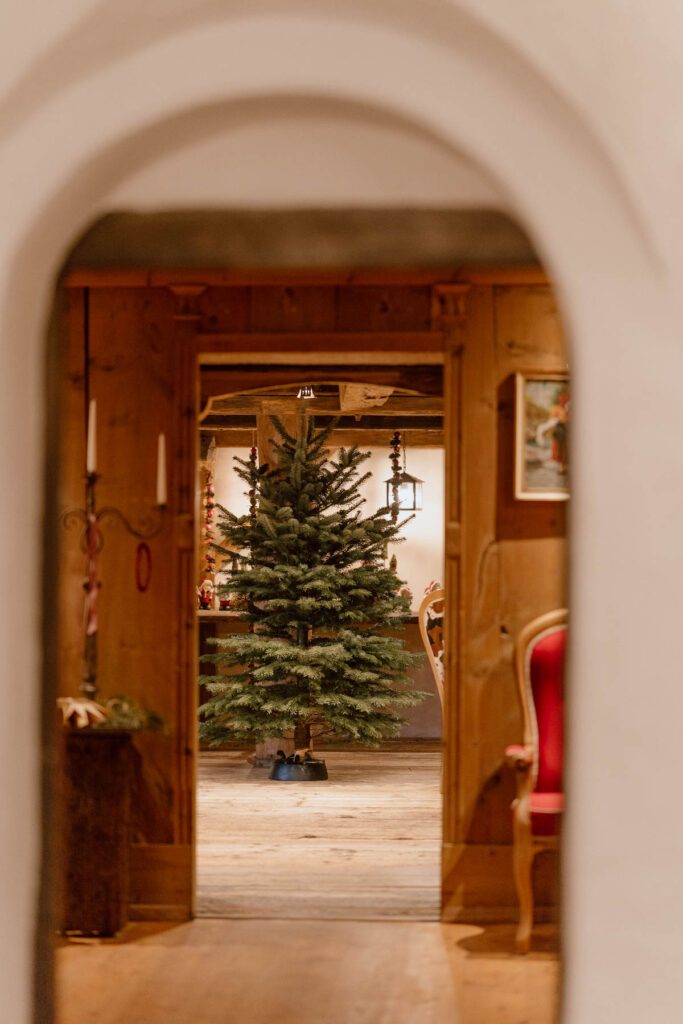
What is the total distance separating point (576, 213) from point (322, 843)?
4.02 metres

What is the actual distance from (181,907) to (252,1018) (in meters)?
1.03

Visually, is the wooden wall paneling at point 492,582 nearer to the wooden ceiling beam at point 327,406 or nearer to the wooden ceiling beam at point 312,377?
the wooden ceiling beam at point 312,377

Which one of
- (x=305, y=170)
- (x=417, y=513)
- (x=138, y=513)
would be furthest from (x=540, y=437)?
(x=417, y=513)

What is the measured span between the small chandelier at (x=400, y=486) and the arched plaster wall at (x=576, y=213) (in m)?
7.43

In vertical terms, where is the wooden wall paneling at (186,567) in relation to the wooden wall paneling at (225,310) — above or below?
below

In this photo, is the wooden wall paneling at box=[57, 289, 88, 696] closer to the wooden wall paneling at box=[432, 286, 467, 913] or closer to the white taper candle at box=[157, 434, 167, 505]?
the white taper candle at box=[157, 434, 167, 505]

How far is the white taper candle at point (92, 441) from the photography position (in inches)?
154

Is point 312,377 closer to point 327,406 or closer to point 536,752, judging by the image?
point 536,752

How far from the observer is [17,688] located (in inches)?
84.3

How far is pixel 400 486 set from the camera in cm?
970

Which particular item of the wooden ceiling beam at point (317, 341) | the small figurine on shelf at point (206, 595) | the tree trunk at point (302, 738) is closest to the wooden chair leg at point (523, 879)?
the wooden ceiling beam at point (317, 341)

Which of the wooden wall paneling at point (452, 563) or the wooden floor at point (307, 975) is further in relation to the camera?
the wooden wall paneling at point (452, 563)

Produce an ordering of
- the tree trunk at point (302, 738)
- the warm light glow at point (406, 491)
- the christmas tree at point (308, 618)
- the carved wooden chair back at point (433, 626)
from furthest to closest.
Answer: the warm light glow at point (406, 491), the tree trunk at point (302, 738), the carved wooden chair back at point (433, 626), the christmas tree at point (308, 618)

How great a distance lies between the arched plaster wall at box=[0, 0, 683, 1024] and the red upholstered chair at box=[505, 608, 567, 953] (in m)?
1.90
